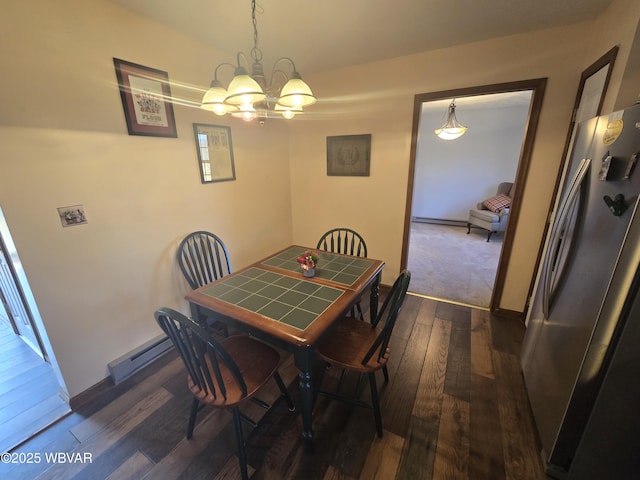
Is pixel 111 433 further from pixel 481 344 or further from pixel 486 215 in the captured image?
pixel 486 215

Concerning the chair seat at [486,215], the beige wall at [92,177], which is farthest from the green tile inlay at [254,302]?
the chair seat at [486,215]

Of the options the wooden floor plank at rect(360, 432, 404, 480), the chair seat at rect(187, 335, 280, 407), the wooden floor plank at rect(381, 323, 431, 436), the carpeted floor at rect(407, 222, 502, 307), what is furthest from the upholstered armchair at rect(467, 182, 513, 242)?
the chair seat at rect(187, 335, 280, 407)

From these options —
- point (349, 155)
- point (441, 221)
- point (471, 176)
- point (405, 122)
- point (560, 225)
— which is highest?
point (405, 122)

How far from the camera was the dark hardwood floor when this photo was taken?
1.27 m

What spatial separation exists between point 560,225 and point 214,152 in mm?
2591

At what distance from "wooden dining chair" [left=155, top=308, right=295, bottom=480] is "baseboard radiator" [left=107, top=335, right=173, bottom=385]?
0.77 meters

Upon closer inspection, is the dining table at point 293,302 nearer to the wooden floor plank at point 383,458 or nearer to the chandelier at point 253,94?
the wooden floor plank at point 383,458

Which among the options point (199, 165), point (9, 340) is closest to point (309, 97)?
point (199, 165)

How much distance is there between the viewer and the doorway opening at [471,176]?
86.8 inches

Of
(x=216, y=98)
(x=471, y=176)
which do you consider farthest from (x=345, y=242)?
(x=471, y=176)

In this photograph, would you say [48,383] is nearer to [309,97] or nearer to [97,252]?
[97,252]

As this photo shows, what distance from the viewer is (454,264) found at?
12.6 feet

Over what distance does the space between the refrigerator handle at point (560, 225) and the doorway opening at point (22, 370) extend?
2.94 meters

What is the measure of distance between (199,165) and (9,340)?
7.59ft
